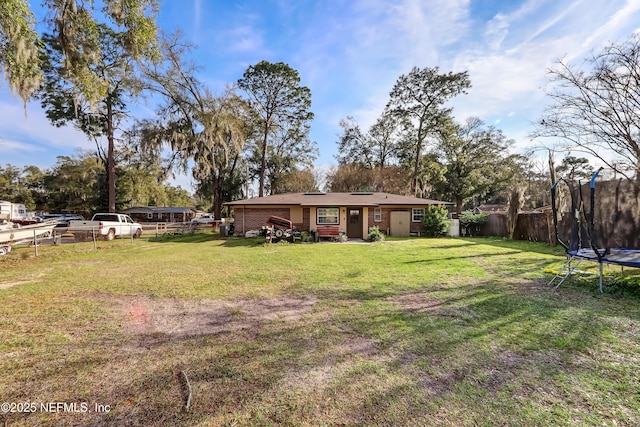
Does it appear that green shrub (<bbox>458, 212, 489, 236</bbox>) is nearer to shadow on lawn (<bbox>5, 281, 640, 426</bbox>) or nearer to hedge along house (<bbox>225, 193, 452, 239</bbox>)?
hedge along house (<bbox>225, 193, 452, 239</bbox>)

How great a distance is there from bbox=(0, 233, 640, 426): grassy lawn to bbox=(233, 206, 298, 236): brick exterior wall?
11865 millimetres

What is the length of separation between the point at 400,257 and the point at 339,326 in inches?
250

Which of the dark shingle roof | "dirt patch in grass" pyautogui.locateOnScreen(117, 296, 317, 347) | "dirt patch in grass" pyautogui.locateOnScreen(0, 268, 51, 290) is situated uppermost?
the dark shingle roof

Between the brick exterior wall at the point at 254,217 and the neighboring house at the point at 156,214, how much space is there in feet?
83.3

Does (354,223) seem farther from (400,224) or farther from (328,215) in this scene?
(400,224)

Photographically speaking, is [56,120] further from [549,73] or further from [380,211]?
[549,73]

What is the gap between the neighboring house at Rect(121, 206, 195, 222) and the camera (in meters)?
36.8

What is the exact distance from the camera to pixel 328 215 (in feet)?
57.9

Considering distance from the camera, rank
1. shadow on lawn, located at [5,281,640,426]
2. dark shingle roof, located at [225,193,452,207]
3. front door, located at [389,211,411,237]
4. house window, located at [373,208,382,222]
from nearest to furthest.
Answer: shadow on lawn, located at [5,281,640,426], dark shingle roof, located at [225,193,452,207], front door, located at [389,211,411,237], house window, located at [373,208,382,222]

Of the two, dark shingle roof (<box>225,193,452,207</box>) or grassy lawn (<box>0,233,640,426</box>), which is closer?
grassy lawn (<box>0,233,640,426</box>)

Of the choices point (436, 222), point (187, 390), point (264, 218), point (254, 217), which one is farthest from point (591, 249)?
point (254, 217)

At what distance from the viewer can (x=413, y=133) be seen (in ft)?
89.6

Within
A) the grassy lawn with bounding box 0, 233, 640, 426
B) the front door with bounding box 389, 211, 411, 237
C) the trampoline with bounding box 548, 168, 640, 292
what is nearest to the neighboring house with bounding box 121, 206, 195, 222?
the front door with bounding box 389, 211, 411, 237

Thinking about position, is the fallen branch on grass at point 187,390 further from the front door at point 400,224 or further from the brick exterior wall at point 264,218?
the front door at point 400,224
